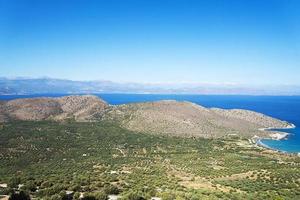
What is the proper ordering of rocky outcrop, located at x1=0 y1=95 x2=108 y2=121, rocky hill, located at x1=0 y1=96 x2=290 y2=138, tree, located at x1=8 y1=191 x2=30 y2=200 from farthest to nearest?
rocky outcrop, located at x1=0 y1=95 x2=108 y2=121 → rocky hill, located at x1=0 y1=96 x2=290 y2=138 → tree, located at x1=8 y1=191 x2=30 y2=200

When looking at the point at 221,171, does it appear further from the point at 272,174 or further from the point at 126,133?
the point at 126,133

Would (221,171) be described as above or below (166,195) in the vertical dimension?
below

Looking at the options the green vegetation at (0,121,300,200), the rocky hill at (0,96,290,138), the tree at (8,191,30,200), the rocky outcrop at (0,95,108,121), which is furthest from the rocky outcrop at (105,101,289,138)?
the tree at (8,191,30,200)

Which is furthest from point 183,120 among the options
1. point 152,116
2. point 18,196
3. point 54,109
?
point 18,196

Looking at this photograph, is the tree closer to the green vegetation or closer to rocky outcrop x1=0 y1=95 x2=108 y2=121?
the green vegetation

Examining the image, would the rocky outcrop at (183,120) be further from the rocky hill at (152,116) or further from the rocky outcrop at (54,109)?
the rocky outcrop at (54,109)

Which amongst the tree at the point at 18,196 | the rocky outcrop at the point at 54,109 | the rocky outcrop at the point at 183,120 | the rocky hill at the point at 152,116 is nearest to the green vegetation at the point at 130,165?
the tree at the point at 18,196

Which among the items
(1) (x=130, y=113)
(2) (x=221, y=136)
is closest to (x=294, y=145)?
(2) (x=221, y=136)
